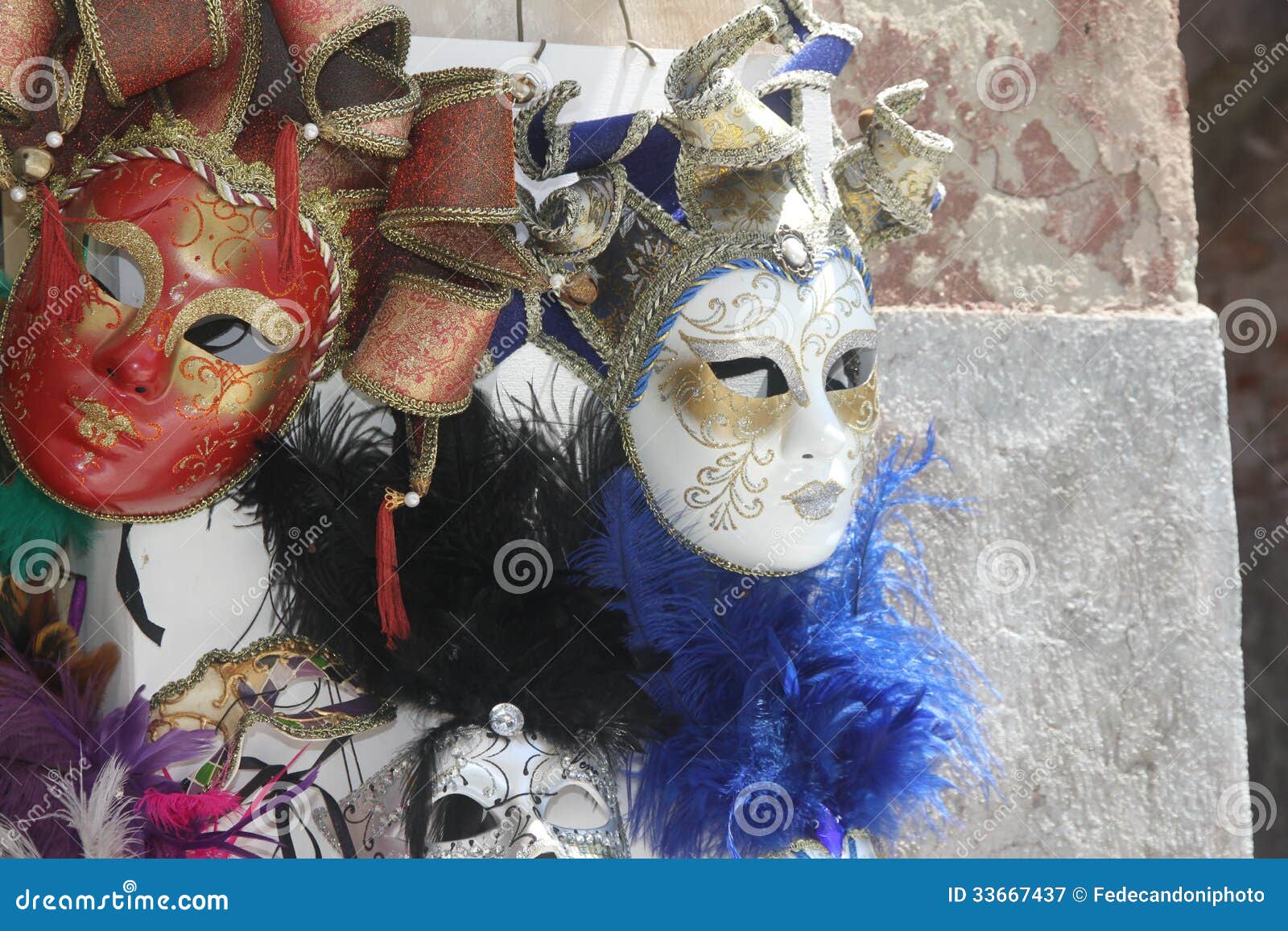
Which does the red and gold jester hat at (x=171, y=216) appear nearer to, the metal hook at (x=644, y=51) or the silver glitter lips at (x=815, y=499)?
the metal hook at (x=644, y=51)

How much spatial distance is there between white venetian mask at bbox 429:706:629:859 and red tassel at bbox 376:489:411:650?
14cm

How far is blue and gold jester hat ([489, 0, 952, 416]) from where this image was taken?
156 cm

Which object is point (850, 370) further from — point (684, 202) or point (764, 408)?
point (684, 202)

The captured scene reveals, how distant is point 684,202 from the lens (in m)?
1.59

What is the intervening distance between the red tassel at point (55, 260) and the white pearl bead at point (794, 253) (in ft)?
2.48

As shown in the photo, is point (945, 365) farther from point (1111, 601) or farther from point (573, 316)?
point (573, 316)

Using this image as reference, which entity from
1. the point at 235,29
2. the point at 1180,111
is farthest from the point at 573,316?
the point at 1180,111

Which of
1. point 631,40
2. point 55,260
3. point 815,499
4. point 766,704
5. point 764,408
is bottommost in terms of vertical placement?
point 766,704

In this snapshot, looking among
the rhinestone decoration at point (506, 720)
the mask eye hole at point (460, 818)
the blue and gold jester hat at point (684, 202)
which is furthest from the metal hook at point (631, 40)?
the mask eye hole at point (460, 818)

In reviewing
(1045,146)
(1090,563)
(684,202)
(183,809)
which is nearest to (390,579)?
(183,809)

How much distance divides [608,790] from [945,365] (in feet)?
2.95

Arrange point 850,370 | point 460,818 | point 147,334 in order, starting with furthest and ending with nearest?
point 850,370 → point 460,818 → point 147,334

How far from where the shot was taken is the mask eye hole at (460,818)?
1488 mm

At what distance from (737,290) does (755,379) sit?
103 millimetres
